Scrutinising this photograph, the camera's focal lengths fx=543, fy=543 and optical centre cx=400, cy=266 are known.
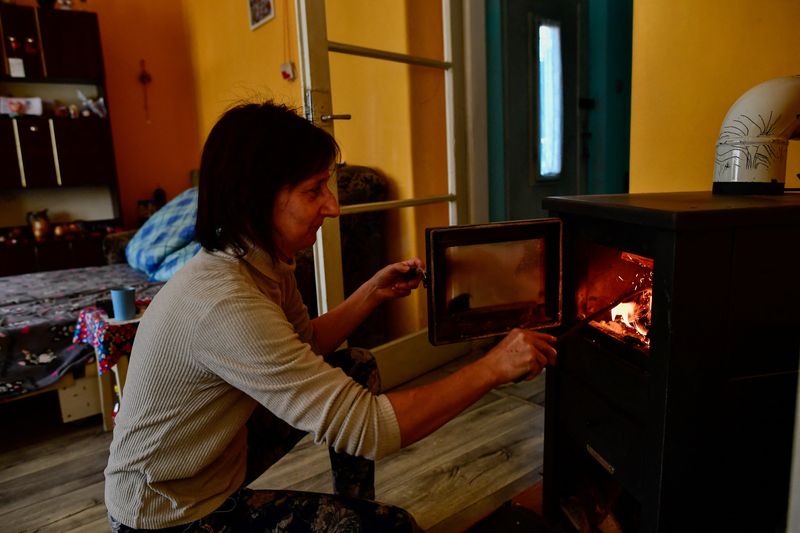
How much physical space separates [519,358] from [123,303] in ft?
4.96

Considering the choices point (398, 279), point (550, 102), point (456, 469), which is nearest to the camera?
point (398, 279)

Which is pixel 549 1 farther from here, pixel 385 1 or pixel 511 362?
pixel 511 362

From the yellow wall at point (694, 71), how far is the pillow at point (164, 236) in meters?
1.95

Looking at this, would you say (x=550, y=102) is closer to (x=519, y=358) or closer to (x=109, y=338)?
(x=109, y=338)

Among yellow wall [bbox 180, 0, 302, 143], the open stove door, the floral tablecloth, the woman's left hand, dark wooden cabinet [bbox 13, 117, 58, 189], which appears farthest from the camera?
dark wooden cabinet [bbox 13, 117, 58, 189]

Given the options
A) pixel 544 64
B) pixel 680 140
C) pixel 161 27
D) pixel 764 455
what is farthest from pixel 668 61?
pixel 161 27

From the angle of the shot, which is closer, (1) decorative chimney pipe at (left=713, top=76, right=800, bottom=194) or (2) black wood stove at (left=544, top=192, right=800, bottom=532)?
(2) black wood stove at (left=544, top=192, right=800, bottom=532)

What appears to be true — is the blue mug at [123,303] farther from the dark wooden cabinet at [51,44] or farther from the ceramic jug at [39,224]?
the dark wooden cabinet at [51,44]

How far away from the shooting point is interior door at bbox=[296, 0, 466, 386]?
91.2 inches

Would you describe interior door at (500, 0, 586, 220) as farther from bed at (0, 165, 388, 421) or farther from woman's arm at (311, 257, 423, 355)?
woman's arm at (311, 257, 423, 355)

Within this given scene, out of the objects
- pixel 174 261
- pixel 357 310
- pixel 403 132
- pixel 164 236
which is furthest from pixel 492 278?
pixel 164 236

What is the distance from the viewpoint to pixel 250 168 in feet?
2.75

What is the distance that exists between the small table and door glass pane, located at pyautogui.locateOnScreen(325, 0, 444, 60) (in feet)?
4.86

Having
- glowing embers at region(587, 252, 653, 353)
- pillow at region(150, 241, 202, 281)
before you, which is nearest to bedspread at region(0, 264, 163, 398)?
pillow at region(150, 241, 202, 281)
